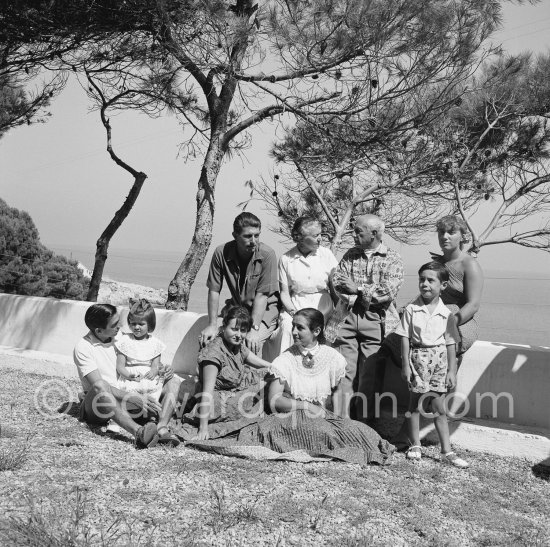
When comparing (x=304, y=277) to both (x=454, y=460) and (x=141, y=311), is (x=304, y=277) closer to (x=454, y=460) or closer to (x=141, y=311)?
(x=141, y=311)

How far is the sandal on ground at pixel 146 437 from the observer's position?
4.25 metres

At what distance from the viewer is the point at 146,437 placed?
424 centimetres

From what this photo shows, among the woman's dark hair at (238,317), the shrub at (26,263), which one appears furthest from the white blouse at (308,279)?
the shrub at (26,263)

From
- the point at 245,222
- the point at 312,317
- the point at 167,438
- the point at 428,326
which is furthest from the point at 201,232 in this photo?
the point at 428,326

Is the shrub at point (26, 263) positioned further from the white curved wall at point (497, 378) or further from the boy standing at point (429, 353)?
the boy standing at point (429, 353)

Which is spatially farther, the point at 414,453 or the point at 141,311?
the point at 141,311

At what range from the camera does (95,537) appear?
285 centimetres

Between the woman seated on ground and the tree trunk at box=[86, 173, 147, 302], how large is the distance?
16.1 ft

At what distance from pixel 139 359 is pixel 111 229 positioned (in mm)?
4664

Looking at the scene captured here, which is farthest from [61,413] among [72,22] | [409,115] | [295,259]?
[409,115]

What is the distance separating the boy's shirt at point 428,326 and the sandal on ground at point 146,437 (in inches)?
60.0

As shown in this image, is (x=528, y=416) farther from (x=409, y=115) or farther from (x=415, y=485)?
(x=409, y=115)

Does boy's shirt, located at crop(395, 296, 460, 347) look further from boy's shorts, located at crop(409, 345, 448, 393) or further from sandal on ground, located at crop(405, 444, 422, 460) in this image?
sandal on ground, located at crop(405, 444, 422, 460)

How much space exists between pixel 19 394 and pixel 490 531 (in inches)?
145
